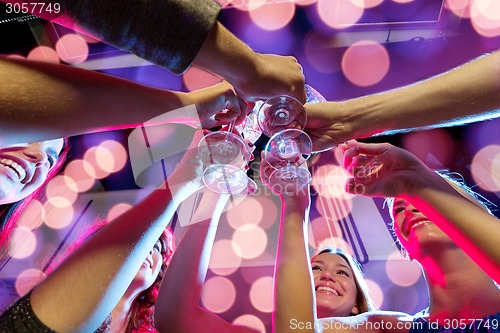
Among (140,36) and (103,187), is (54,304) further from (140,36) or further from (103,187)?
(103,187)

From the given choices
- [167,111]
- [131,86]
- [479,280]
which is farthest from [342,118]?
[479,280]

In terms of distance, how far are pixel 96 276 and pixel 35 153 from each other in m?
1.25

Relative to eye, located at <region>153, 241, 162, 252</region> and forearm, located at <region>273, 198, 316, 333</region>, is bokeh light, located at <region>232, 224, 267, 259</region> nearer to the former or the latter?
eye, located at <region>153, 241, 162, 252</region>

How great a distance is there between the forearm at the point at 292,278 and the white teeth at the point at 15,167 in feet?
4.44

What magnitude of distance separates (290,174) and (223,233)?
3449mm

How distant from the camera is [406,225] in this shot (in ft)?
6.02

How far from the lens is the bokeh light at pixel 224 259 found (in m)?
4.31

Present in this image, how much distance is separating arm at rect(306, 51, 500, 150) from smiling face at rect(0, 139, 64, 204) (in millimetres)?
1384

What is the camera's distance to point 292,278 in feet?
4.30

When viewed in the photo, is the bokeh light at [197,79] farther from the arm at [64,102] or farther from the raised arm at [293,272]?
the arm at [64,102]

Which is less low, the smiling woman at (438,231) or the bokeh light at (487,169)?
the bokeh light at (487,169)

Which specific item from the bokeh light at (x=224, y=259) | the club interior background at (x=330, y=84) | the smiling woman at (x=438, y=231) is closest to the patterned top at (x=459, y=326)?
the smiling woman at (x=438, y=231)


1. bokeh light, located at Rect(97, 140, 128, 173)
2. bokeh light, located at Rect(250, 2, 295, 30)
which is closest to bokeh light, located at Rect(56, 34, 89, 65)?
bokeh light, located at Rect(97, 140, 128, 173)

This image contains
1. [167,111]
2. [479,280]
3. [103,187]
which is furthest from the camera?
[103,187]
